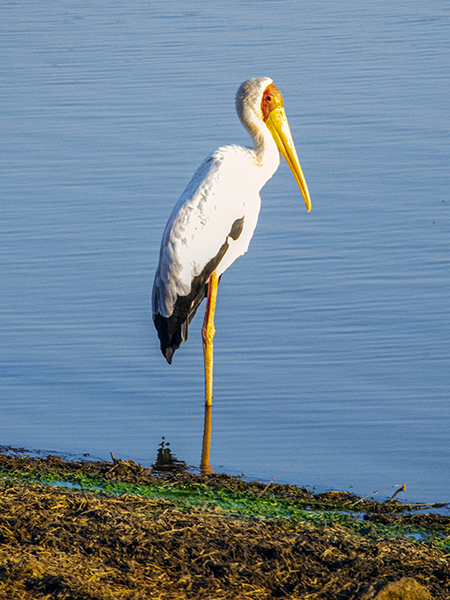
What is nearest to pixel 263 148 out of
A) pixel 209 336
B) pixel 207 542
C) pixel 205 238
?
pixel 205 238

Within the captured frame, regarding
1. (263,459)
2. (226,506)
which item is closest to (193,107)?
(263,459)

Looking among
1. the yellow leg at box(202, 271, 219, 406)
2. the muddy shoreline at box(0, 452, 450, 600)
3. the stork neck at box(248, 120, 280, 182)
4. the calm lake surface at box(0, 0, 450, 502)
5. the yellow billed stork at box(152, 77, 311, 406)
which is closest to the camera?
the muddy shoreline at box(0, 452, 450, 600)

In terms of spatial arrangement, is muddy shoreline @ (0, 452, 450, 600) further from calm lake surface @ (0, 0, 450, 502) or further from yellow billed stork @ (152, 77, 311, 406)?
yellow billed stork @ (152, 77, 311, 406)

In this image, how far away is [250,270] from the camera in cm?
1080

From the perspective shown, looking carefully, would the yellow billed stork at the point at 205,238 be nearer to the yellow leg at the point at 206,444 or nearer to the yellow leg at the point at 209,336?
the yellow leg at the point at 209,336

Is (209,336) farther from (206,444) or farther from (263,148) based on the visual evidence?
(263,148)

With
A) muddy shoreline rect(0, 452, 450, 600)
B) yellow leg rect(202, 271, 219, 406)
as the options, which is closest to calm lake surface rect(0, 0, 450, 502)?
yellow leg rect(202, 271, 219, 406)

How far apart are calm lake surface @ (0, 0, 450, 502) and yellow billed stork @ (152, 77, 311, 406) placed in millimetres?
676

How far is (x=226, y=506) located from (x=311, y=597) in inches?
A: 55.7

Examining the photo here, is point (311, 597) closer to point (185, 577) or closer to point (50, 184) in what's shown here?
point (185, 577)

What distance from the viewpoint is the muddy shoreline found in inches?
172

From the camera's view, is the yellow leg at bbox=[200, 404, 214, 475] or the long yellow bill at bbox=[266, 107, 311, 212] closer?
the yellow leg at bbox=[200, 404, 214, 475]

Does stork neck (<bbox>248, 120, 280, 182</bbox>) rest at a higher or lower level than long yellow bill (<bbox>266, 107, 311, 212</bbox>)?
lower

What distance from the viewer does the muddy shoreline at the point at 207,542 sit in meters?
4.36
